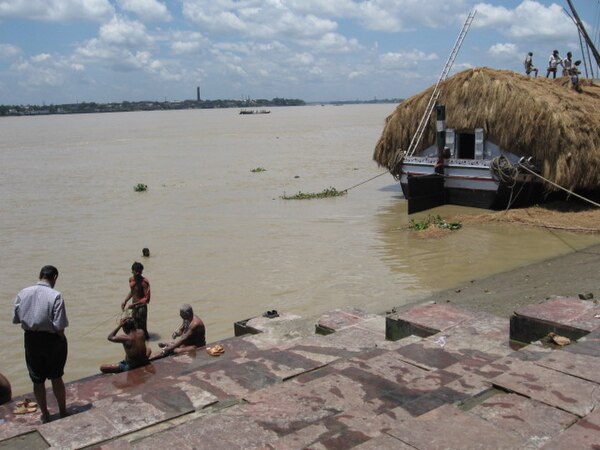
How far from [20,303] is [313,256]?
27.1 feet

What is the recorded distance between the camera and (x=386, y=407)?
4477 millimetres

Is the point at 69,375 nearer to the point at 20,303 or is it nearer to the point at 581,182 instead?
the point at 20,303

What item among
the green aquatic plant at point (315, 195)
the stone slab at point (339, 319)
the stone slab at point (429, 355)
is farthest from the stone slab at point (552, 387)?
the green aquatic plant at point (315, 195)

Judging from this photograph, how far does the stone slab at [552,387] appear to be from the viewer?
383cm

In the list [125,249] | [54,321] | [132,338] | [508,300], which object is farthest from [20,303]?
[125,249]

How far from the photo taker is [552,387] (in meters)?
4.05

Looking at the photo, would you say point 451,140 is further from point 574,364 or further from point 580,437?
point 580,437

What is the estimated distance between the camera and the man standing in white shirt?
4.91 meters

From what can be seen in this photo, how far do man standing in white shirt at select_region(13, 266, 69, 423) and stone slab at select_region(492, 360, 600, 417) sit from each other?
11.3 feet

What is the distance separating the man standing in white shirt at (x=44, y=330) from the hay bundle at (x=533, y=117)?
13575 mm

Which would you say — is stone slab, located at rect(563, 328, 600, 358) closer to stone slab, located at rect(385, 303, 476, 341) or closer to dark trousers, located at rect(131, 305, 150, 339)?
stone slab, located at rect(385, 303, 476, 341)

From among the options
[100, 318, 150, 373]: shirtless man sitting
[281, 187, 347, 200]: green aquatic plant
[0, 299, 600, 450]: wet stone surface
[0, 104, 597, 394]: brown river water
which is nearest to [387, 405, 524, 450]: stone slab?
[0, 299, 600, 450]: wet stone surface

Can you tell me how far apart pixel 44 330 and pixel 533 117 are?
45.7ft

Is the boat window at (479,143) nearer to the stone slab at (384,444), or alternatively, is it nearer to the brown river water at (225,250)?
the brown river water at (225,250)
